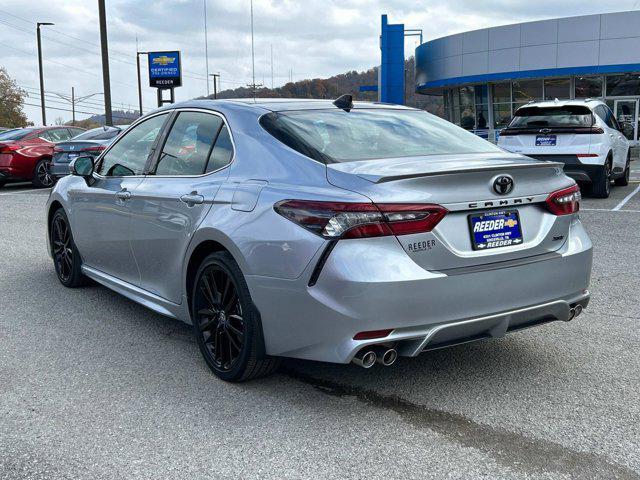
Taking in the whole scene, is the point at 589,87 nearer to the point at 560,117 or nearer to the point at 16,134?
the point at 560,117

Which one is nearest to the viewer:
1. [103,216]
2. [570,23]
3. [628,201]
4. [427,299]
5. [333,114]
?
[427,299]

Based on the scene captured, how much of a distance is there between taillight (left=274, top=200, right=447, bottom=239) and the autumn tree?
8675cm

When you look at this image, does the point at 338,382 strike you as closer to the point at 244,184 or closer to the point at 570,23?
the point at 244,184

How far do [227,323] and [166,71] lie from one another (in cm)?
3120

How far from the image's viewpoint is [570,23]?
34.2m

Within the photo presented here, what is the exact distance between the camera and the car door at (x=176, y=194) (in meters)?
3.99

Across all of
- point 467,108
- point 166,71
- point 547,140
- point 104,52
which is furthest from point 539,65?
point 547,140

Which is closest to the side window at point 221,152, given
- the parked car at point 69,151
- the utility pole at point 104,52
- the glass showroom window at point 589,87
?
the parked car at point 69,151

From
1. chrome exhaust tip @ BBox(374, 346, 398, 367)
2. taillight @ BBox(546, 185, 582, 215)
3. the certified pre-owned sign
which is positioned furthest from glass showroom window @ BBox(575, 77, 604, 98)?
chrome exhaust tip @ BBox(374, 346, 398, 367)

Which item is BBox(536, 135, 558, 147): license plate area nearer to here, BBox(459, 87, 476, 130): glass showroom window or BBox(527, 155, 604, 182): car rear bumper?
BBox(527, 155, 604, 182): car rear bumper

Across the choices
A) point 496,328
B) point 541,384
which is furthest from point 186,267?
point 541,384

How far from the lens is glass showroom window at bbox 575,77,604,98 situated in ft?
114

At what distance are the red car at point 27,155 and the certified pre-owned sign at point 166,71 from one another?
637 inches

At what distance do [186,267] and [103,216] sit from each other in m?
1.44
